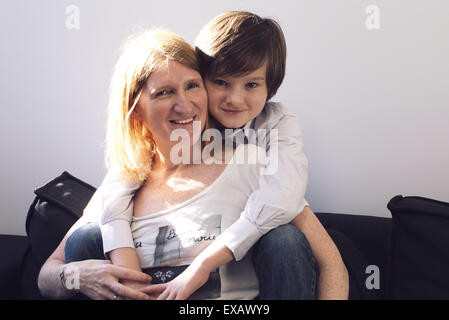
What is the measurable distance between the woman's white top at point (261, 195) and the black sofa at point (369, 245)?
193 mm

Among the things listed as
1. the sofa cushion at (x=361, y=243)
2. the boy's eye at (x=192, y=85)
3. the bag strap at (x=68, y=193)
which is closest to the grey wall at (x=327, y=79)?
the sofa cushion at (x=361, y=243)

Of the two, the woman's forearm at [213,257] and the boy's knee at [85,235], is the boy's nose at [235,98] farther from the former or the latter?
the boy's knee at [85,235]

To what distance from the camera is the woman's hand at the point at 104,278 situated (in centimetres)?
102

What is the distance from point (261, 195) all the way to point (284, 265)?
0.56 feet

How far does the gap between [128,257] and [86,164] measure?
2.68ft

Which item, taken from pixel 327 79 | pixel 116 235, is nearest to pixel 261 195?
pixel 116 235

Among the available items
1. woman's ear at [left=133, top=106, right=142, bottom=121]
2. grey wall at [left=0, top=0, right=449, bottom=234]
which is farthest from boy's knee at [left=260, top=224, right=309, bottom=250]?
grey wall at [left=0, top=0, right=449, bottom=234]

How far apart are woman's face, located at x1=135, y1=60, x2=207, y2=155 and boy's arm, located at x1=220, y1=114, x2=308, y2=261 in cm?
21

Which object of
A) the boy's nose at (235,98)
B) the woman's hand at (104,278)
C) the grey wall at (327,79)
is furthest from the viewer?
the grey wall at (327,79)
